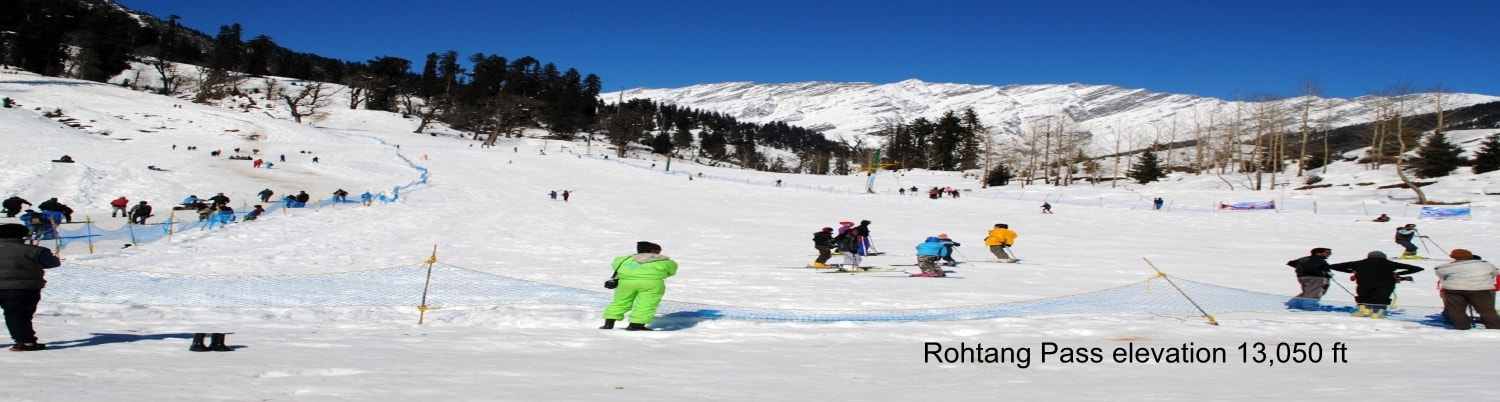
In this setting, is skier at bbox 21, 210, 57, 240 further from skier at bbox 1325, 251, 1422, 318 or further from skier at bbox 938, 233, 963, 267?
skier at bbox 1325, 251, 1422, 318

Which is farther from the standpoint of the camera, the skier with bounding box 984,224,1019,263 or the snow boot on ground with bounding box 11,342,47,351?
the skier with bounding box 984,224,1019,263

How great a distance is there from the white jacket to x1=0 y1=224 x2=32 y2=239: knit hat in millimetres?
14384

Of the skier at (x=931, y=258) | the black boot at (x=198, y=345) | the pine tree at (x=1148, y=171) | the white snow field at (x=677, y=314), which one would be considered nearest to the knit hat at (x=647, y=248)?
the white snow field at (x=677, y=314)

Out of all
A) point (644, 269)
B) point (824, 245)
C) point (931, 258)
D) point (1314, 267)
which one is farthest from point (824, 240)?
point (644, 269)

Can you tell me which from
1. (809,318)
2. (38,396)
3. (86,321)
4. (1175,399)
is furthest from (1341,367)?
(86,321)

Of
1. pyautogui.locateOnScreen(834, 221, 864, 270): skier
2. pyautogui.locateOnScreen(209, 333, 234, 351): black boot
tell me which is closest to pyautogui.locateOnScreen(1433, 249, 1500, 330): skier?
pyautogui.locateOnScreen(834, 221, 864, 270): skier

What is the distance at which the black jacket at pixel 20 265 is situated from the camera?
23.3 feet

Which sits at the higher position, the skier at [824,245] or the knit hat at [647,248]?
the knit hat at [647,248]

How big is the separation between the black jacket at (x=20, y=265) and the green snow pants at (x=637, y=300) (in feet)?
16.8

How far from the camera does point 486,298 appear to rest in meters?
12.6

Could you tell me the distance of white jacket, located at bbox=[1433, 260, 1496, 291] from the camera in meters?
9.84

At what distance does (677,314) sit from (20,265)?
6.71 metres

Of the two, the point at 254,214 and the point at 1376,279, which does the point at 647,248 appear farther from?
the point at 254,214

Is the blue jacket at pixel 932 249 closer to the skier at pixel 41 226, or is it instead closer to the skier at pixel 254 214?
the skier at pixel 41 226
